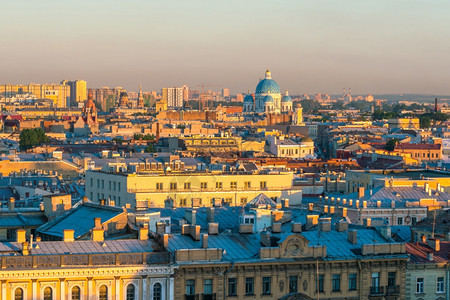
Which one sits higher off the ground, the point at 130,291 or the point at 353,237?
the point at 353,237

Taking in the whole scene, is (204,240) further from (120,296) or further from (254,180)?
(254,180)

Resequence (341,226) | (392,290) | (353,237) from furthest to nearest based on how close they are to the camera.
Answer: (341,226)
(353,237)
(392,290)

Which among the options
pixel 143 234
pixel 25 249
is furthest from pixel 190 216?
pixel 25 249

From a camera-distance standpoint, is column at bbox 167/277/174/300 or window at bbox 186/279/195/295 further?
window at bbox 186/279/195/295

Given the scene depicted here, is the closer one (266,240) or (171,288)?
(171,288)

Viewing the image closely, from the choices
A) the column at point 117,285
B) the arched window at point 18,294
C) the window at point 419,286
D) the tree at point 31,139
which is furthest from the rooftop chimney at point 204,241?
the tree at point 31,139

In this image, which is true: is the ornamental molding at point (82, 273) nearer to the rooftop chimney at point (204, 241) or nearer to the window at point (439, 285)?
the rooftop chimney at point (204, 241)

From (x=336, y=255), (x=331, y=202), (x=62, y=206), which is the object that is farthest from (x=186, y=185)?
(x=336, y=255)

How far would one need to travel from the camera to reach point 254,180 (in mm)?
67375

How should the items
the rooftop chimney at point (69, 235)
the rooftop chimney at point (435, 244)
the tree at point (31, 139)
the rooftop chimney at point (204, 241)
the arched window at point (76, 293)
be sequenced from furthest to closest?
the tree at point (31, 139)
the rooftop chimney at point (435, 244)
the rooftop chimney at point (69, 235)
the rooftop chimney at point (204, 241)
the arched window at point (76, 293)

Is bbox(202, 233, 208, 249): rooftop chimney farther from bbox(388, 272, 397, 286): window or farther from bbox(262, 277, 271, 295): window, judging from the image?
bbox(388, 272, 397, 286): window

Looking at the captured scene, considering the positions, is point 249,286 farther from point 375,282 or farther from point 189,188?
point 189,188

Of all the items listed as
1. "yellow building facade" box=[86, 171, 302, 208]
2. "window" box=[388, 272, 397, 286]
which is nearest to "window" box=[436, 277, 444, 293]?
"window" box=[388, 272, 397, 286]

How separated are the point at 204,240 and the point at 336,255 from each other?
3.65 meters
